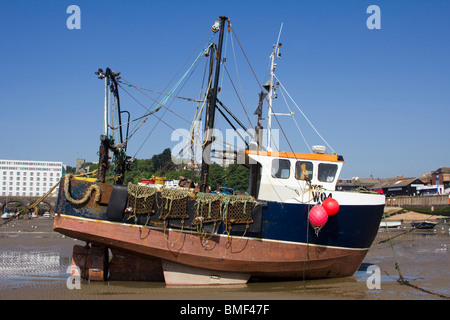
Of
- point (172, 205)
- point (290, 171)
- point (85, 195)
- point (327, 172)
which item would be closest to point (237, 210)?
point (172, 205)

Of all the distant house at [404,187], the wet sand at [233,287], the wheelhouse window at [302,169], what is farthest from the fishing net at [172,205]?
the distant house at [404,187]

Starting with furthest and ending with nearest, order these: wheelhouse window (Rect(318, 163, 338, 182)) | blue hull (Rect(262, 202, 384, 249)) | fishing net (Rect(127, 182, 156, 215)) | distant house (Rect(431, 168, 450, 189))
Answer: distant house (Rect(431, 168, 450, 189)) < wheelhouse window (Rect(318, 163, 338, 182)) < blue hull (Rect(262, 202, 384, 249)) < fishing net (Rect(127, 182, 156, 215))

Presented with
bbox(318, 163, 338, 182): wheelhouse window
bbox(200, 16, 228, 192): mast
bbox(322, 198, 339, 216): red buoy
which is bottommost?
bbox(322, 198, 339, 216): red buoy

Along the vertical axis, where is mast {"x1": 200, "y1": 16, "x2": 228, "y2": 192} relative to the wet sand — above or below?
above

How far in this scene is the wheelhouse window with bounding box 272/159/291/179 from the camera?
12078 mm

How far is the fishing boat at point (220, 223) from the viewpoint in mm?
10398

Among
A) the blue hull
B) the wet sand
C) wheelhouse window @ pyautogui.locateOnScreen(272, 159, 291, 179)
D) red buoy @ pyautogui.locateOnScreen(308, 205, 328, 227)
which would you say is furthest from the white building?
red buoy @ pyautogui.locateOnScreen(308, 205, 328, 227)

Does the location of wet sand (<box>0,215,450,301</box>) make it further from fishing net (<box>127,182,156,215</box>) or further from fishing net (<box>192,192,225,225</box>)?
fishing net (<box>127,182,156,215</box>)

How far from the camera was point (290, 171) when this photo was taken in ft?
39.5

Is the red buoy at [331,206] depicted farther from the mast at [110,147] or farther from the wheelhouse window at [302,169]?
the mast at [110,147]

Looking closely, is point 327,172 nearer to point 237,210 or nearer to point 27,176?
point 237,210

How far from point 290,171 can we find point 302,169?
0.44 meters

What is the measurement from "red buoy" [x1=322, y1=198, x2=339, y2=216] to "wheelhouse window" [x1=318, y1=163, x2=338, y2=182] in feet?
4.82
